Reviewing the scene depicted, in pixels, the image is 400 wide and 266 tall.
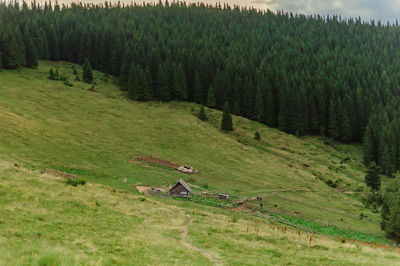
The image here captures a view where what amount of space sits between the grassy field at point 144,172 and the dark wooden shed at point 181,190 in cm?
449

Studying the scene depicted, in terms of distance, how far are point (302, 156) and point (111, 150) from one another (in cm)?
5351

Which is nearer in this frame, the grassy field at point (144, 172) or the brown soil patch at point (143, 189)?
the grassy field at point (144, 172)

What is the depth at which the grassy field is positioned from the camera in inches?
778

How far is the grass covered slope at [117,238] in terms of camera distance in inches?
592

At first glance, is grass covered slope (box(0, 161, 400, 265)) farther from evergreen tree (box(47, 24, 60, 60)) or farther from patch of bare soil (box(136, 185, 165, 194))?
evergreen tree (box(47, 24, 60, 60))

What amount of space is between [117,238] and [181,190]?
3004 centimetres

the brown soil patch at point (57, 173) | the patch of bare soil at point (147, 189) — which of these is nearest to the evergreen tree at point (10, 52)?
the brown soil patch at point (57, 173)

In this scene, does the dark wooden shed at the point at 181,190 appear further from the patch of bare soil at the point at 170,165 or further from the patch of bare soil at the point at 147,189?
Answer: the patch of bare soil at the point at 170,165

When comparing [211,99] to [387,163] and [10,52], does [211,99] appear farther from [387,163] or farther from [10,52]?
[10,52]

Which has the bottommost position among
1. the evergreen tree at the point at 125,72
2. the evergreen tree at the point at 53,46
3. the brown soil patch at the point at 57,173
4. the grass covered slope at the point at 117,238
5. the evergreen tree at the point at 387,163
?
the evergreen tree at the point at 387,163

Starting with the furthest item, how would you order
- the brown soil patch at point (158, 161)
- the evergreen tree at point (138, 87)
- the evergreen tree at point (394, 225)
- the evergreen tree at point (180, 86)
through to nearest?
the evergreen tree at point (180, 86), the evergreen tree at point (138, 87), the brown soil patch at point (158, 161), the evergreen tree at point (394, 225)

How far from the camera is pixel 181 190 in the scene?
162 ft

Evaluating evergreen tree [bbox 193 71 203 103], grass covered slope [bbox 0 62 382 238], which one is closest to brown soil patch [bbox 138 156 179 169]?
grass covered slope [bbox 0 62 382 238]

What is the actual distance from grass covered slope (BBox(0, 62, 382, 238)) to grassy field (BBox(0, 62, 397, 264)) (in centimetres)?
33
